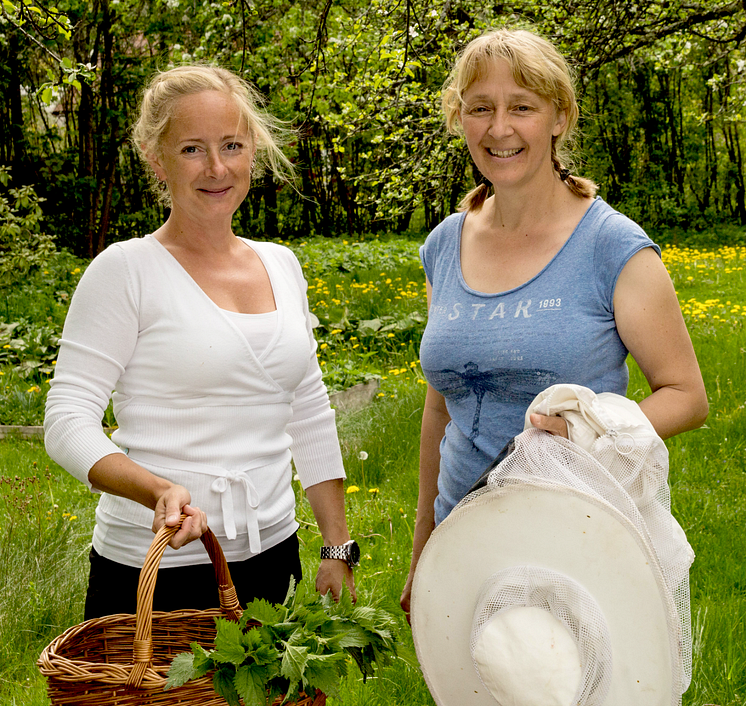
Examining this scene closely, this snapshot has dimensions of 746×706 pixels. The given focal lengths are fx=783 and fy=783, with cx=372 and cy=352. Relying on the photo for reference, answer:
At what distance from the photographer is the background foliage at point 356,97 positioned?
5.25 m

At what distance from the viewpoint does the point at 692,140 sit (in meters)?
20.8

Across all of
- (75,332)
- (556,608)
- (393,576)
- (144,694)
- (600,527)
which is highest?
(75,332)

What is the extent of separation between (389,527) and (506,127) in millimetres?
2207

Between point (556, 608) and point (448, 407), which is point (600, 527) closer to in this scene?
point (556, 608)

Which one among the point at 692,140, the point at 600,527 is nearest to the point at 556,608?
the point at 600,527

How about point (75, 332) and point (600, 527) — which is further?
point (75, 332)

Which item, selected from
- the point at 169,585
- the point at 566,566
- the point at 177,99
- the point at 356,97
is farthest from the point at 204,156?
the point at 356,97

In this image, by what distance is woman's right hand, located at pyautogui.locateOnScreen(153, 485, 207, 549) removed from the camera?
1510 millimetres

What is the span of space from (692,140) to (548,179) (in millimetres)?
21214

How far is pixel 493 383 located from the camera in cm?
186

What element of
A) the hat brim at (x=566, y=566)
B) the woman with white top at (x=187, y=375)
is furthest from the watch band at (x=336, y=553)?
the hat brim at (x=566, y=566)

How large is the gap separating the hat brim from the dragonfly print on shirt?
0.52 metres

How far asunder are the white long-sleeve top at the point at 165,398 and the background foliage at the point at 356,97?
132 centimetres

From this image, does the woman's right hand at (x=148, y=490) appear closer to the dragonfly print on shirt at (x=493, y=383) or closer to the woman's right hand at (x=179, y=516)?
the woman's right hand at (x=179, y=516)
